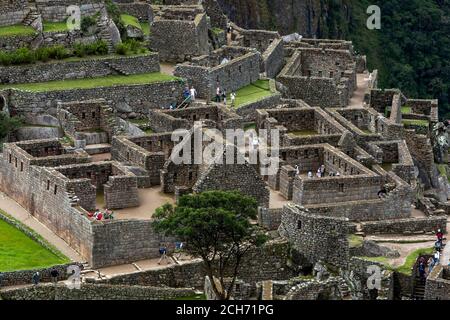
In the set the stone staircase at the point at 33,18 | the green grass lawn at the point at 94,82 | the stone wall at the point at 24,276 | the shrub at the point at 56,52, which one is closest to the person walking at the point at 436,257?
the stone wall at the point at 24,276

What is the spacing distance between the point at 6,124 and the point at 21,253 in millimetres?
13602

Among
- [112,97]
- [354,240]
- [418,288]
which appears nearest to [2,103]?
[112,97]

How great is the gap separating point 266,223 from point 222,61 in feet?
71.1

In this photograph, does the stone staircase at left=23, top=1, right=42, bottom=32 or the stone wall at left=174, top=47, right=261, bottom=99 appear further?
the stone wall at left=174, top=47, right=261, bottom=99

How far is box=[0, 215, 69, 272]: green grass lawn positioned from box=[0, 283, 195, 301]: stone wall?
1598 millimetres

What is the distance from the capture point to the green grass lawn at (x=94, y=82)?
89.4 meters

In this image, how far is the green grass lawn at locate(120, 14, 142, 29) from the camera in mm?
99200

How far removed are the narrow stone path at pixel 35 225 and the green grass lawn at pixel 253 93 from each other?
1487 centimetres

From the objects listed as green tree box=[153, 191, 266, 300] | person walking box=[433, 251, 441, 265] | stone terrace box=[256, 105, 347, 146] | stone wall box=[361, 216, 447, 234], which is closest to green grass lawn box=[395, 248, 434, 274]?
person walking box=[433, 251, 441, 265]

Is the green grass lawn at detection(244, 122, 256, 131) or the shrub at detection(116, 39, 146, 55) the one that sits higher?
the shrub at detection(116, 39, 146, 55)

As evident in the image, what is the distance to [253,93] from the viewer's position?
9538cm

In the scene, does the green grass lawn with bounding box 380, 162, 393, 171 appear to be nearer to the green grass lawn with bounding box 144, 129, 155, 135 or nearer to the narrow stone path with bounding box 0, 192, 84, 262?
the green grass lawn with bounding box 144, 129, 155, 135

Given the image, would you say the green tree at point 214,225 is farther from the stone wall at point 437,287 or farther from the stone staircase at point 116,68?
the stone staircase at point 116,68
